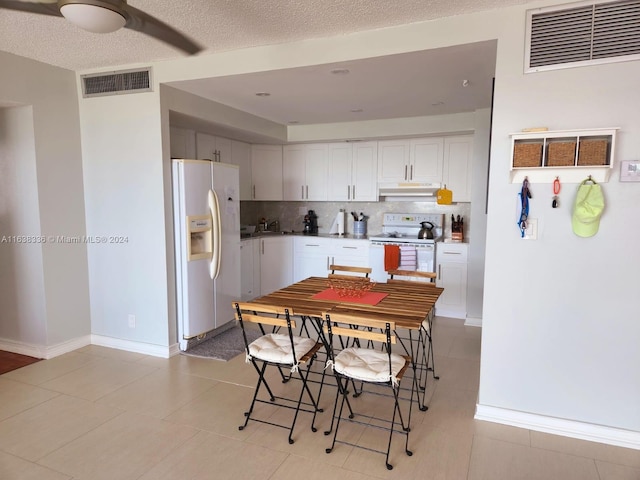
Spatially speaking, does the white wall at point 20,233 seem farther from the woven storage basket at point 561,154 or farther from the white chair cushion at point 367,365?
the woven storage basket at point 561,154

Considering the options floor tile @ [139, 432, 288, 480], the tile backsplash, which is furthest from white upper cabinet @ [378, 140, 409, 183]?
floor tile @ [139, 432, 288, 480]

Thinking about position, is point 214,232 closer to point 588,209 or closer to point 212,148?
point 212,148

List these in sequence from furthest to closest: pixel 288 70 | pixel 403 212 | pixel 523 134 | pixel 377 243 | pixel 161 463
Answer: pixel 403 212
pixel 377 243
pixel 288 70
pixel 523 134
pixel 161 463

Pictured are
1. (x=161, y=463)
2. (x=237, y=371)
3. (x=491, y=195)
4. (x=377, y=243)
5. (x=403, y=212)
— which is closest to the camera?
(x=161, y=463)

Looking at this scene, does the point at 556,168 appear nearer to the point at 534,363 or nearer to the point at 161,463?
the point at 534,363

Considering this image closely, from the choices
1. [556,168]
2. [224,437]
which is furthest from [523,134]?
[224,437]

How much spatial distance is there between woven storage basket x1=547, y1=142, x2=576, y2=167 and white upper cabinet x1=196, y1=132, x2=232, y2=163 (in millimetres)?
3746

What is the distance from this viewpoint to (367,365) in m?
2.49

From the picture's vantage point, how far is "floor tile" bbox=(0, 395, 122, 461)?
250 centimetres

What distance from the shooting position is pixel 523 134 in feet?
8.20

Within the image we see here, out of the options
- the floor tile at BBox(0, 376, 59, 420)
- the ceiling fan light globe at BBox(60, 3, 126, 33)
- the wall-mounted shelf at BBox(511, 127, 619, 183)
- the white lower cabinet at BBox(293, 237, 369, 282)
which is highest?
the ceiling fan light globe at BBox(60, 3, 126, 33)

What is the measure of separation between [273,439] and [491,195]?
6.75ft

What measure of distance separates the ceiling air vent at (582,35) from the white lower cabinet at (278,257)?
13.2 feet

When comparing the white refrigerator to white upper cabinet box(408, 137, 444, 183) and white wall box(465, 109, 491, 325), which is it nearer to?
white upper cabinet box(408, 137, 444, 183)
